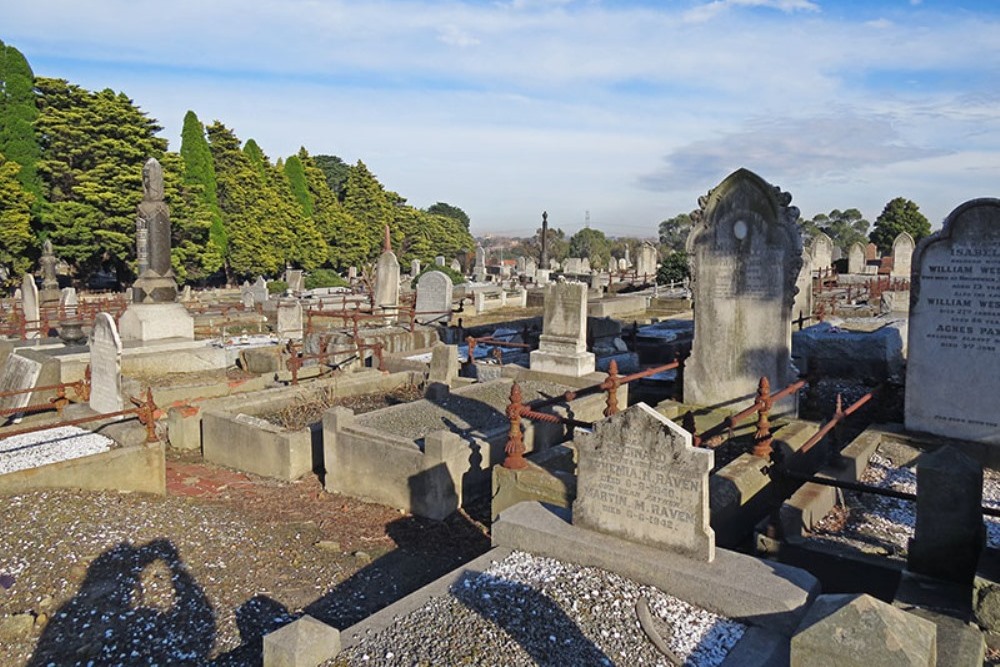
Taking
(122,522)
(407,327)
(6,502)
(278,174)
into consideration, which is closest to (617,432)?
(122,522)

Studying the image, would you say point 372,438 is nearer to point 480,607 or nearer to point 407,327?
point 480,607

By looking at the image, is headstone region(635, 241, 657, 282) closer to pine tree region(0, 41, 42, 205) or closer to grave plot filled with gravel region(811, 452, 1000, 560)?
pine tree region(0, 41, 42, 205)

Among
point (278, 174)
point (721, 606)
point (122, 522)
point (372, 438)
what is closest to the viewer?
point (721, 606)

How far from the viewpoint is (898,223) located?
57.3 metres

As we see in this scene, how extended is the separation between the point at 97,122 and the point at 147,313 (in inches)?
1113

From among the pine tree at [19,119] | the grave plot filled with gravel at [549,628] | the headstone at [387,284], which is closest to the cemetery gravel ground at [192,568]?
the grave plot filled with gravel at [549,628]

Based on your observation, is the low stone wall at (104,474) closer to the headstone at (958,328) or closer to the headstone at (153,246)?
the headstone at (153,246)

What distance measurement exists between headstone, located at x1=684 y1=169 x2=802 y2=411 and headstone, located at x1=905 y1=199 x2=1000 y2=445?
1.54 metres

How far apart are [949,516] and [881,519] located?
1.90 m

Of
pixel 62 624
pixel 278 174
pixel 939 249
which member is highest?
pixel 278 174

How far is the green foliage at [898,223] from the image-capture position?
5669 centimetres

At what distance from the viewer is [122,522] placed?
651 centimetres

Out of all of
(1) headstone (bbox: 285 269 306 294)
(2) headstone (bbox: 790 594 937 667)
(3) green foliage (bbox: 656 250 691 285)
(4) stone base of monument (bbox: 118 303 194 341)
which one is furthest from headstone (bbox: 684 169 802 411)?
(1) headstone (bbox: 285 269 306 294)

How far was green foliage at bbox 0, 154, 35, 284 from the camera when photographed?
111 feet
